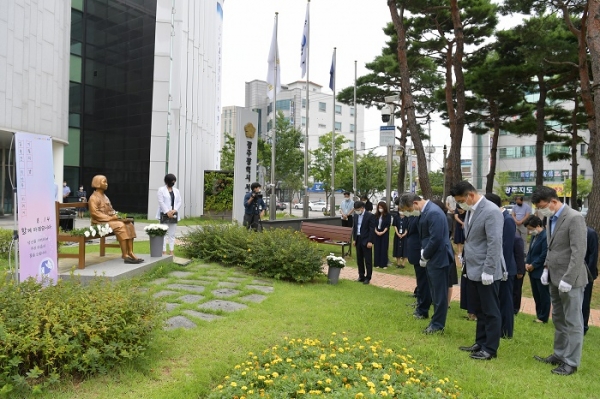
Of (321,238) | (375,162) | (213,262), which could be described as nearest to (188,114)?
(321,238)

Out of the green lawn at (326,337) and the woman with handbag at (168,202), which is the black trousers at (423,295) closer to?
the green lawn at (326,337)

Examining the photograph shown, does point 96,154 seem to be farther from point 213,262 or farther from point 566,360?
point 566,360

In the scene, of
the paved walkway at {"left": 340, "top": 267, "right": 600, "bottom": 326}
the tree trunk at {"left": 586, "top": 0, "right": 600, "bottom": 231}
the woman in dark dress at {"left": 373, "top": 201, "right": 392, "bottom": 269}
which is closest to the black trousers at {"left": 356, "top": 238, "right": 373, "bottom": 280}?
the paved walkway at {"left": 340, "top": 267, "right": 600, "bottom": 326}

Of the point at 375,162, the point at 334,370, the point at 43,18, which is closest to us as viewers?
the point at 334,370

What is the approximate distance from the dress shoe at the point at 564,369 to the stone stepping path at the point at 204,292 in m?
3.69

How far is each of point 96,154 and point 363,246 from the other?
67.8 feet

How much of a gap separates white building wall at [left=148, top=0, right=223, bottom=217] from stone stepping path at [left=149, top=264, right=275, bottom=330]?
587 inches

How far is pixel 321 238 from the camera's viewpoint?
12.4m

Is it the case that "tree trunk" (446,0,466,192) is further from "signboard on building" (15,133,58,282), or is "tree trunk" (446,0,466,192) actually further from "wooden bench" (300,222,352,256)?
"signboard on building" (15,133,58,282)

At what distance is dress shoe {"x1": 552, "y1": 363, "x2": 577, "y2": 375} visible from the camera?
4.64 metres

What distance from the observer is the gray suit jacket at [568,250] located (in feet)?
15.3

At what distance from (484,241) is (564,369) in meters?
1.46

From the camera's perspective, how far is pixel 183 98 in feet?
78.4

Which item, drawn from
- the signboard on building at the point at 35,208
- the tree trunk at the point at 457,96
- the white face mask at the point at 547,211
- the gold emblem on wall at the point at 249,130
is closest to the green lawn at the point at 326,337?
the white face mask at the point at 547,211
